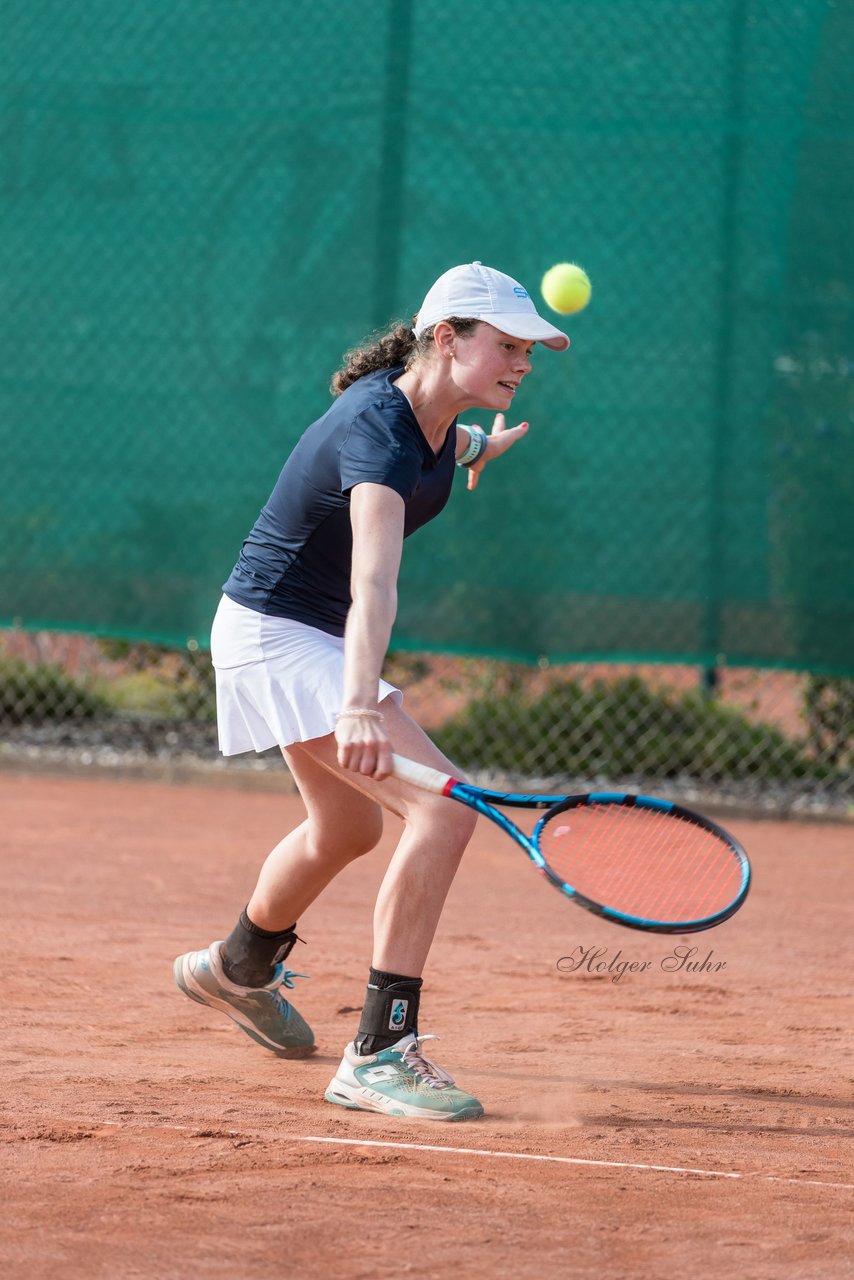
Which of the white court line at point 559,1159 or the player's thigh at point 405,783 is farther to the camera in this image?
the player's thigh at point 405,783

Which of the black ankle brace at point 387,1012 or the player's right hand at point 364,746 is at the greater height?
the player's right hand at point 364,746

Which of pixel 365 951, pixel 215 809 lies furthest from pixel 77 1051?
pixel 215 809

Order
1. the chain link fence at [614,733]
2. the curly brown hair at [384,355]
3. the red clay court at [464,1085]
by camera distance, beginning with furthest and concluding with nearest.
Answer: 1. the chain link fence at [614,733]
2. the curly brown hair at [384,355]
3. the red clay court at [464,1085]

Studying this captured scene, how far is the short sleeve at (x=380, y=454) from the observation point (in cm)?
274

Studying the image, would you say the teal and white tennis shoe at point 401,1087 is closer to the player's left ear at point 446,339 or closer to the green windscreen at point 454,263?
the player's left ear at point 446,339

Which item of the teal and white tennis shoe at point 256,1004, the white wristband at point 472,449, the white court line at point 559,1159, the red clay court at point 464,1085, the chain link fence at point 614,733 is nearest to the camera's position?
the red clay court at point 464,1085

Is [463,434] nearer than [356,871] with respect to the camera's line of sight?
Yes

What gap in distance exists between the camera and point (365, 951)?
4.10m

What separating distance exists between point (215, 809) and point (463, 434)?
2806mm

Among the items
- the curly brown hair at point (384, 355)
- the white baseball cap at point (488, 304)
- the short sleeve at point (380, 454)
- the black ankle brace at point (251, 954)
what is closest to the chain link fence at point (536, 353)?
the curly brown hair at point (384, 355)

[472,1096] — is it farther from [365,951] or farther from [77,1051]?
[365,951]

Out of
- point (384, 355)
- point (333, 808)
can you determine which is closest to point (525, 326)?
point (384, 355)

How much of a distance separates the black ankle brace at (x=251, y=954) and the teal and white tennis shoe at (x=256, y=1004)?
0.01 meters

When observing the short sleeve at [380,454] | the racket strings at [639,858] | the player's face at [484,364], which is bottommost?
the racket strings at [639,858]
